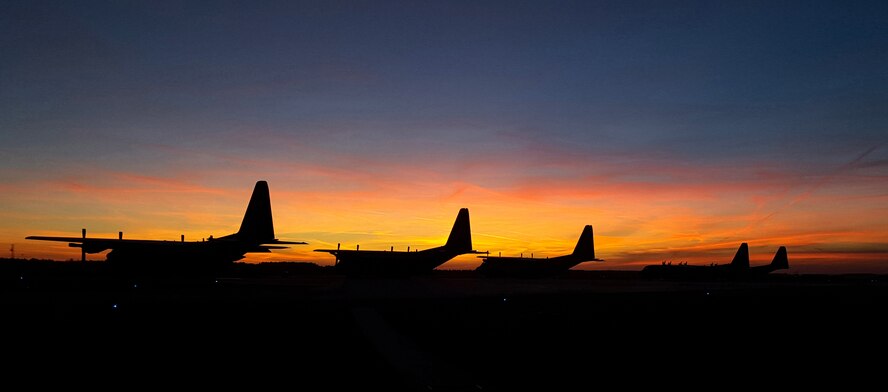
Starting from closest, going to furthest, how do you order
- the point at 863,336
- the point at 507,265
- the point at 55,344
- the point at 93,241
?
the point at 55,344 → the point at 863,336 → the point at 93,241 → the point at 507,265

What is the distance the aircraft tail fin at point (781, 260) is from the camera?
4131 inches

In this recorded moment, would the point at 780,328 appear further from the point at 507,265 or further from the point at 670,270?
the point at 670,270

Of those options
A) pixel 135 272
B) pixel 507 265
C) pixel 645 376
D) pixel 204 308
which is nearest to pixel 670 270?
pixel 507 265

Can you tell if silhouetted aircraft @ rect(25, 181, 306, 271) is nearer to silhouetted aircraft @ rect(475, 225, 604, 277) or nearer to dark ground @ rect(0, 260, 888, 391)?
dark ground @ rect(0, 260, 888, 391)

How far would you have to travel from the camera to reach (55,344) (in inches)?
619

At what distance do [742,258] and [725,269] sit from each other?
4.65 metres

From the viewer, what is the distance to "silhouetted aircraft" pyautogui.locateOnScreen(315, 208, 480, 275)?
6694 cm

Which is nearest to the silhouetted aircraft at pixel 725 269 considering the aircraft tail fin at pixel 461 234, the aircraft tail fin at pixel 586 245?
the aircraft tail fin at pixel 586 245

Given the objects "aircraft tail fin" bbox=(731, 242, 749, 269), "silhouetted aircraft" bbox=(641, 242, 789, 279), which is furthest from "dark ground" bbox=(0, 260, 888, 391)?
"aircraft tail fin" bbox=(731, 242, 749, 269)

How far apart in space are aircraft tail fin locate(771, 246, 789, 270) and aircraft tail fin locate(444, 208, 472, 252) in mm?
63951

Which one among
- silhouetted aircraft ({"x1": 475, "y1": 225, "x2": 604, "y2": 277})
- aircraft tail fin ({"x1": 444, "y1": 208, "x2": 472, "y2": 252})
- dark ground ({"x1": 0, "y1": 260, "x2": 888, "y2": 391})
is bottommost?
dark ground ({"x1": 0, "y1": 260, "x2": 888, "y2": 391})

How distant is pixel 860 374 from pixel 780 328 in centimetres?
1015

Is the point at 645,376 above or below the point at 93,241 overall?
below

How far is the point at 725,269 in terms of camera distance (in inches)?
3888
